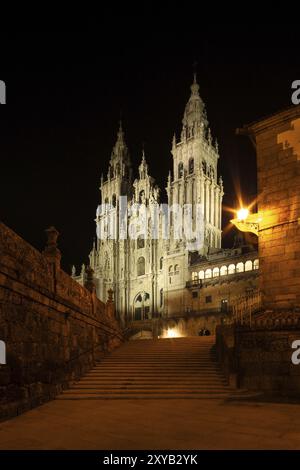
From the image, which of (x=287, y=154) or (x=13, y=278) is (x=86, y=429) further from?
(x=287, y=154)

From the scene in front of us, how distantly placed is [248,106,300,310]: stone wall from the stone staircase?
3.62 meters

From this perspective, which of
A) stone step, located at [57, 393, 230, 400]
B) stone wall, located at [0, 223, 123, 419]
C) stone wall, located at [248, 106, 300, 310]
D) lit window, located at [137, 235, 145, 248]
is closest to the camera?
stone wall, located at [0, 223, 123, 419]

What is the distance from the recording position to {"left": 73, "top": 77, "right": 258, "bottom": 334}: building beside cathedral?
54.3m

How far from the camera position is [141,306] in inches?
2581

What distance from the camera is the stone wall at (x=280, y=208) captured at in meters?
15.1

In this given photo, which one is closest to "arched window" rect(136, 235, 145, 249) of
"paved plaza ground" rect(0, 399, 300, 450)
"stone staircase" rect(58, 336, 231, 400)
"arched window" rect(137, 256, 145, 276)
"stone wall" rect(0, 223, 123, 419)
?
"arched window" rect(137, 256, 145, 276)

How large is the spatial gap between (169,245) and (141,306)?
416 inches

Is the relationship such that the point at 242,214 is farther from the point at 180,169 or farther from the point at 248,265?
the point at 180,169

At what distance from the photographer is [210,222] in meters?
→ 67.1

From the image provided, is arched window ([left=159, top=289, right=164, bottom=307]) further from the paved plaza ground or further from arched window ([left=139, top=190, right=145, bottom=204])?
the paved plaza ground

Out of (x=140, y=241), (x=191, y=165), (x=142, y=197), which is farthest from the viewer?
(x=142, y=197)

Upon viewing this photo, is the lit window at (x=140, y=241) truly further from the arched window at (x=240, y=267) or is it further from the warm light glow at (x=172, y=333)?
the arched window at (x=240, y=267)

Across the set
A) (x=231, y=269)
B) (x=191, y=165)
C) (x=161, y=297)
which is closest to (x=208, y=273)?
(x=231, y=269)

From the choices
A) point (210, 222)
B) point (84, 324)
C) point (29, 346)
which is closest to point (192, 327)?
point (210, 222)
